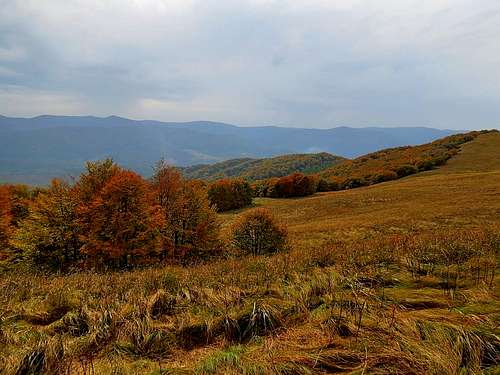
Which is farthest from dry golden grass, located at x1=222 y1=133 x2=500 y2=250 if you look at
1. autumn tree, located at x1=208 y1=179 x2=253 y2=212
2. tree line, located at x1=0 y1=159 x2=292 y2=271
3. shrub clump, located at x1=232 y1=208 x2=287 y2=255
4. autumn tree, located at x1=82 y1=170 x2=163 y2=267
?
autumn tree, located at x1=208 y1=179 x2=253 y2=212

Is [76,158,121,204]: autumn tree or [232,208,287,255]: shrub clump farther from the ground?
[76,158,121,204]: autumn tree

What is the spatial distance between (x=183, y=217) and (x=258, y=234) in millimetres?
6295

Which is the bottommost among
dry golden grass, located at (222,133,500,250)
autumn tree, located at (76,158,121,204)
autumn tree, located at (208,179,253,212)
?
autumn tree, located at (208,179,253,212)

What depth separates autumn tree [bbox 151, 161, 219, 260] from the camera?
23438 mm

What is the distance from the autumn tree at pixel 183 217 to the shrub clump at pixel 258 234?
2959 millimetres

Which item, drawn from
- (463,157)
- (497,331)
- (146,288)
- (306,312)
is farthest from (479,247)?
(463,157)

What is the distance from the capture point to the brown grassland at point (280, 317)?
13.8 ft

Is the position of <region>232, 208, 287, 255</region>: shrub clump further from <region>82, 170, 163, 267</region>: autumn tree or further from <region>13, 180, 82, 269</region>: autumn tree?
<region>13, 180, 82, 269</region>: autumn tree

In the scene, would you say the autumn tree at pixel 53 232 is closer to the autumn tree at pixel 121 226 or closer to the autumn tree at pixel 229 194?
the autumn tree at pixel 121 226

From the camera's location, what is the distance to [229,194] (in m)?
75.4

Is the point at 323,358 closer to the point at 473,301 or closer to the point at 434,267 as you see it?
the point at 473,301

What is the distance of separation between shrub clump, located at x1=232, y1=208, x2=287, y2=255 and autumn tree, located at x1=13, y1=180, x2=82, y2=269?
1053cm

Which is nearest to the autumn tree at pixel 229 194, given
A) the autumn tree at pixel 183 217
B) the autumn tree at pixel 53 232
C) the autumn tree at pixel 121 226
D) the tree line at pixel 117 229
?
the autumn tree at pixel 183 217

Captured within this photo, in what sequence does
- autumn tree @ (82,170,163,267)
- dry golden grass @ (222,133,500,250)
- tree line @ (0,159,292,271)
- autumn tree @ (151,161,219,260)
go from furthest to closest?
dry golden grass @ (222,133,500,250)
autumn tree @ (151,161,219,260)
tree line @ (0,159,292,271)
autumn tree @ (82,170,163,267)
